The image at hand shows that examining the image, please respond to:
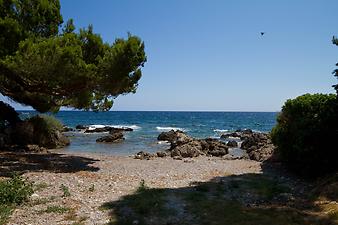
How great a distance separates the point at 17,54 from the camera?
579 inches

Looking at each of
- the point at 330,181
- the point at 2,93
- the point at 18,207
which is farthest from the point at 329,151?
the point at 2,93

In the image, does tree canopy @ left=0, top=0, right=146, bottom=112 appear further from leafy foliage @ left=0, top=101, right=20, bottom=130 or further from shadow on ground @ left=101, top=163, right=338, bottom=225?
shadow on ground @ left=101, top=163, right=338, bottom=225

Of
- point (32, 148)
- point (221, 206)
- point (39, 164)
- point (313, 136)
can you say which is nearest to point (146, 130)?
point (32, 148)

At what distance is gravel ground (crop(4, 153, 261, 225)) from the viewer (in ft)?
29.4

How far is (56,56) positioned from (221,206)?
8527 millimetres

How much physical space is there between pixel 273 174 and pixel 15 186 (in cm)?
975

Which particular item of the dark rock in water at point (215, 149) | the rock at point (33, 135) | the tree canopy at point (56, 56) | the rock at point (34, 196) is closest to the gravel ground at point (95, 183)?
the rock at point (34, 196)

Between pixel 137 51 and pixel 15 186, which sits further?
pixel 137 51

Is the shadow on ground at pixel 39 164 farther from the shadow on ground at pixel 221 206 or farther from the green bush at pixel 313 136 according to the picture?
the green bush at pixel 313 136

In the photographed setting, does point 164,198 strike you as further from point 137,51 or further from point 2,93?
point 2,93

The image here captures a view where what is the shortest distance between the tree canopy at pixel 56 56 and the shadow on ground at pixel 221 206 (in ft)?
19.7

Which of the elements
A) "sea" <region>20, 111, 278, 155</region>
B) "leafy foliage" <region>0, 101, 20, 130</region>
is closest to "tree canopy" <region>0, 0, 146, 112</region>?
"leafy foliage" <region>0, 101, 20, 130</region>

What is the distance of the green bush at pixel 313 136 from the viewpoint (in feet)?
43.0

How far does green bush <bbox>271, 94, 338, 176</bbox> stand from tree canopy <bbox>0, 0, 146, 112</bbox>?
713 cm
